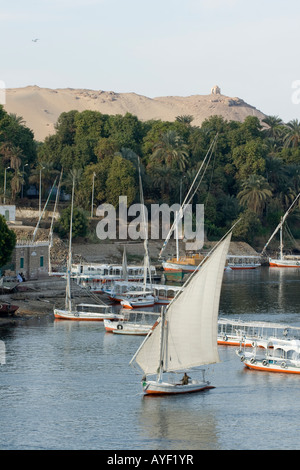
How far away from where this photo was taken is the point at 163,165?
134 m

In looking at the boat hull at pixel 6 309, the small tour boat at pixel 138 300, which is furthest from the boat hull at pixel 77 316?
the small tour boat at pixel 138 300

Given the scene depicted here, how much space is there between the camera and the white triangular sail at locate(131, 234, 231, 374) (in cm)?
4859

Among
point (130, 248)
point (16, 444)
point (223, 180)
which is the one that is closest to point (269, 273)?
point (130, 248)

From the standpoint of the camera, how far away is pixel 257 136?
152625mm

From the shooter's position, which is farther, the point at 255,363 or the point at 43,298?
the point at 43,298

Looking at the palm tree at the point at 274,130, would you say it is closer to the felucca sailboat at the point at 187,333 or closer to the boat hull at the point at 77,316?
the boat hull at the point at 77,316

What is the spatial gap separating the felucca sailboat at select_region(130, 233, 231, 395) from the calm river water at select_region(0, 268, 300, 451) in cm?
147

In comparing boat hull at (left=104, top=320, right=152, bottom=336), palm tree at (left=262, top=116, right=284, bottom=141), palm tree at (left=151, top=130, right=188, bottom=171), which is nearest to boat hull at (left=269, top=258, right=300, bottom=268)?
palm tree at (left=151, top=130, right=188, bottom=171)

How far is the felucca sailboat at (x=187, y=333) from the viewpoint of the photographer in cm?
4859

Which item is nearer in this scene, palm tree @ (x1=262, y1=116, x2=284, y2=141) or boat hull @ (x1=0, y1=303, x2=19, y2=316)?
boat hull @ (x1=0, y1=303, x2=19, y2=316)

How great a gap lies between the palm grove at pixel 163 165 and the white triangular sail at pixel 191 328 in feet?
223

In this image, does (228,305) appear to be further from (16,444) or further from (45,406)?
(16,444)

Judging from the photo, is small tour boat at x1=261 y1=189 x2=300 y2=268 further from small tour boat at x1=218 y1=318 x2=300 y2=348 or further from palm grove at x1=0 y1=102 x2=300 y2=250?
small tour boat at x1=218 y1=318 x2=300 y2=348

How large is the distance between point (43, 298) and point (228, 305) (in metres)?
16.1
